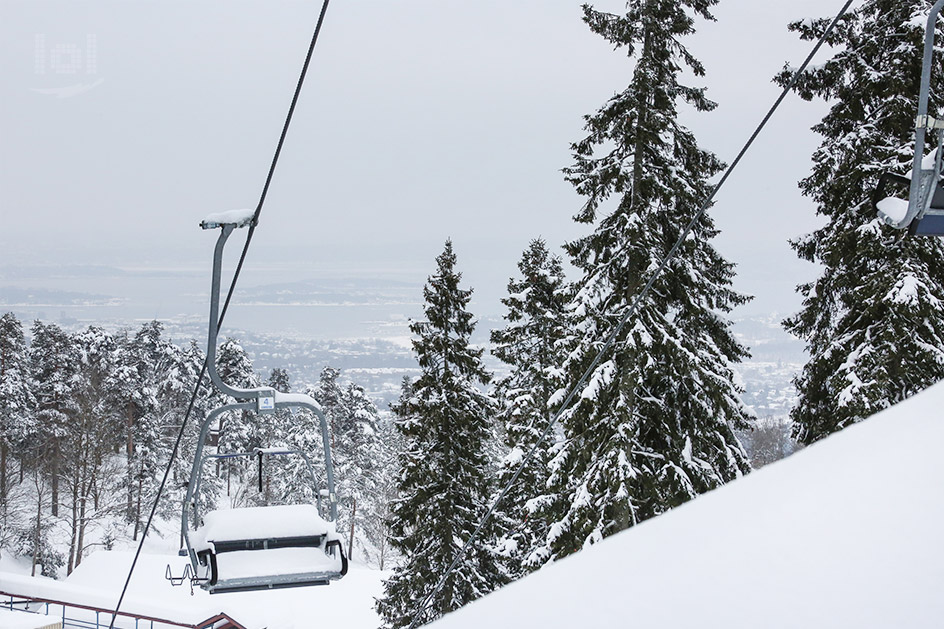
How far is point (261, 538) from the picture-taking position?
777cm

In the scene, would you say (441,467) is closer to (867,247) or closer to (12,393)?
(867,247)

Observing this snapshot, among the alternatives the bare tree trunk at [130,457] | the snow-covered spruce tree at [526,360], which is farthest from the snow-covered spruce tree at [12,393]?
the snow-covered spruce tree at [526,360]

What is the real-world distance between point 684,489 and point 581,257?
411 cm

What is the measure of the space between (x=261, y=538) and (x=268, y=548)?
1.06 ft

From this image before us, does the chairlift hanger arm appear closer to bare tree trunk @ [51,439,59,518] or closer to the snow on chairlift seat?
the snow on chairlift seat

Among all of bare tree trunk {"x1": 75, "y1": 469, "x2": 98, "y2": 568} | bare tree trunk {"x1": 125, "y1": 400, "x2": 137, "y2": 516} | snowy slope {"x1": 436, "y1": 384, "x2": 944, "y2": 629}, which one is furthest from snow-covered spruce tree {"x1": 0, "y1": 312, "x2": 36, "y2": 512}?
snowy slope {"x1": 436, "y1": 384, "x2": 944, "y2": 629}

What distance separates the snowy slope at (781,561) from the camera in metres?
2.15

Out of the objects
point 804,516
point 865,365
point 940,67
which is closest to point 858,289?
point 865,365

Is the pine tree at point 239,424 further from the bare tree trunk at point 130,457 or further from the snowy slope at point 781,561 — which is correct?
the snowy slope at point 781,561

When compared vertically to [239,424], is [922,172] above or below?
below

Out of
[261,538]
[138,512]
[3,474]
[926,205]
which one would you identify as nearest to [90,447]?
[3,474]

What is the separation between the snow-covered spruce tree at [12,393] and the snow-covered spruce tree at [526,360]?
89.6 feet

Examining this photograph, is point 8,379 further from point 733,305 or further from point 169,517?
point 733,305

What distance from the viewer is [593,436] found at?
40.7ft
